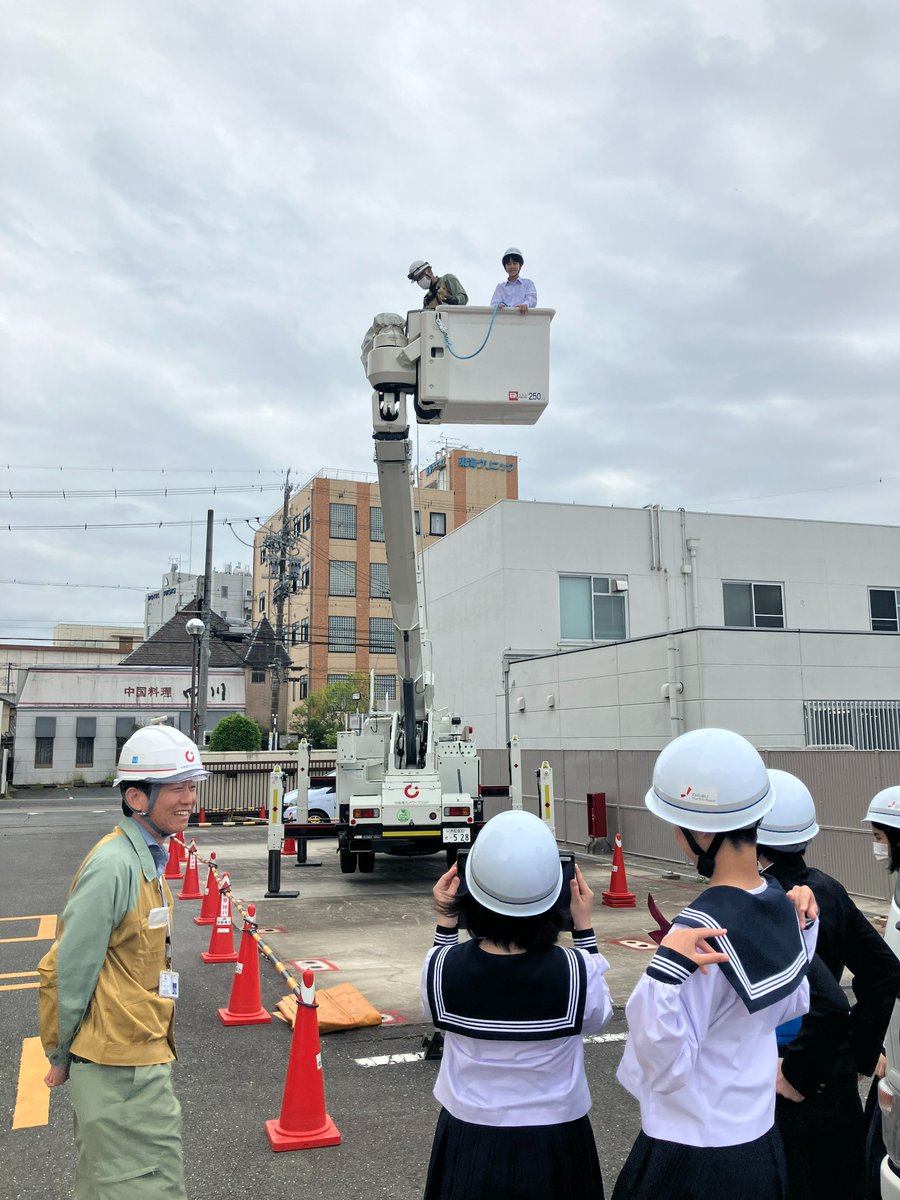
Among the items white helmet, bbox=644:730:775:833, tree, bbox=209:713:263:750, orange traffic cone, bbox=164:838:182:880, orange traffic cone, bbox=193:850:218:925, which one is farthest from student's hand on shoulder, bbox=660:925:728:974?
tree, bbox=209:713:263:750

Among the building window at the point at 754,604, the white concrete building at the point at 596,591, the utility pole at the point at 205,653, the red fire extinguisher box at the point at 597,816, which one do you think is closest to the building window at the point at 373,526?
the utility pole at the point at 205,653

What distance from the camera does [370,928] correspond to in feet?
Answer: 36.0

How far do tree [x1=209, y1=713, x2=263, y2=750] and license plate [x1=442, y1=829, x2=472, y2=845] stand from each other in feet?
68.3

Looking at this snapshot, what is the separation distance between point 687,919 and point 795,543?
2443 cm

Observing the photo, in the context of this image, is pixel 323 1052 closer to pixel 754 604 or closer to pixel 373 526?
pixel 754 604

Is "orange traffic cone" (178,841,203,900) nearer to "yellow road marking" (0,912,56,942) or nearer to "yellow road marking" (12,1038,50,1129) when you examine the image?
"yellow road marking" (0,912,56,942)

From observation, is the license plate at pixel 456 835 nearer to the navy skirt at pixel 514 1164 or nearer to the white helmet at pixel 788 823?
the white helmet at pixel 788 823

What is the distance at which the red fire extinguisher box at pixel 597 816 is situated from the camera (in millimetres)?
17812

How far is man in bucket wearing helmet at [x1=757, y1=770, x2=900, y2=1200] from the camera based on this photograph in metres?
3.08

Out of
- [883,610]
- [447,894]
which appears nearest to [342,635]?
[883,610]

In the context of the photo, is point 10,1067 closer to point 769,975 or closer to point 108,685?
point 769,975

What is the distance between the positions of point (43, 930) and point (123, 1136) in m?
8.95

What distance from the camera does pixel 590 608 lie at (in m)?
24.3

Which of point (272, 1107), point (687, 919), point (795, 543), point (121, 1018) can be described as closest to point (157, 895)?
point (121, 1018)
